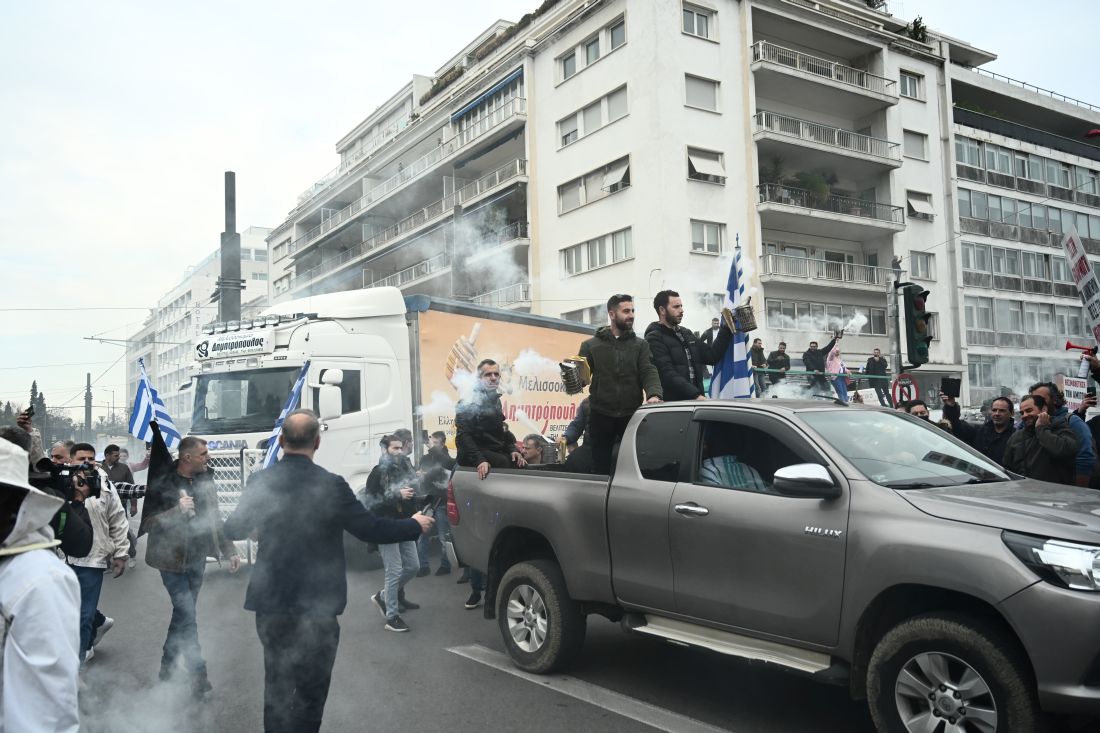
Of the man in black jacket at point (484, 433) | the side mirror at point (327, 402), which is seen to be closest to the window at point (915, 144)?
the side mirror at point (327, 402)

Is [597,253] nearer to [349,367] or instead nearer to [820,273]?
[820,273]

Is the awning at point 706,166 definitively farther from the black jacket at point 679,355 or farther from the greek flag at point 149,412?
the greek flag at point 149,412

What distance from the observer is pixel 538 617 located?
5551mm

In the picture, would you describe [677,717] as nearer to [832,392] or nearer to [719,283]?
[832,392]

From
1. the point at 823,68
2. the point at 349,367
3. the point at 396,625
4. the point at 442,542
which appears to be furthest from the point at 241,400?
the point at 823,68

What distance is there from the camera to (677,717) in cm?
462

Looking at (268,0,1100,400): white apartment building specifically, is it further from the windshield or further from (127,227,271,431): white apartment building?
(127,227,271,431): white apartment building

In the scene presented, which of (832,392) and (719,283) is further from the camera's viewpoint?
(719,283)

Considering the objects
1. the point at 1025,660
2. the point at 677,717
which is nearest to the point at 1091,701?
the point at 1025,660

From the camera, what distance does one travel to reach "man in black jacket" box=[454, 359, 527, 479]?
6.86m

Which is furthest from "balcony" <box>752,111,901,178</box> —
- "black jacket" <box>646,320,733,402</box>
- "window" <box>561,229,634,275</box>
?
"black jacket" <box>646,320,733,402</box>

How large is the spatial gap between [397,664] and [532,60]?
91.1 feet

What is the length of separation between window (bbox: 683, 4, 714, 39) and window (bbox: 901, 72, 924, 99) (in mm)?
10384

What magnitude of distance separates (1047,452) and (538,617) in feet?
15.0
